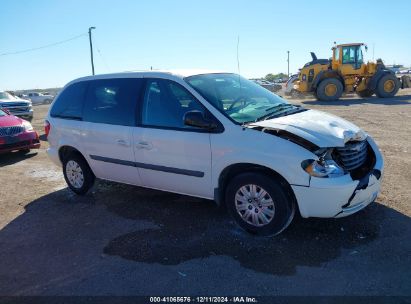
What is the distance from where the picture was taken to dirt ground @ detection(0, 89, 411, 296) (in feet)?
10.6

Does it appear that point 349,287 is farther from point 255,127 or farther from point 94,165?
point 94,165

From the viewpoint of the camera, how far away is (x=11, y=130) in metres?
8.82

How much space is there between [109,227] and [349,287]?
2802mm

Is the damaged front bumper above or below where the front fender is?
below

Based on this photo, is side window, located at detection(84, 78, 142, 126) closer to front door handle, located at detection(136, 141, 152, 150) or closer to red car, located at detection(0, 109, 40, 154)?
front door handle, located at detection(136, 141, 152, 150)

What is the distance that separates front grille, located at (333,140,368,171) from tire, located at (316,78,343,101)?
56.2 feet

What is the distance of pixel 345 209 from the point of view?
146 inches

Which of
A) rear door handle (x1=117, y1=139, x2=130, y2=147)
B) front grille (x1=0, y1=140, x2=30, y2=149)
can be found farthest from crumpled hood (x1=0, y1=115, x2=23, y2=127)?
rear door handle (x1=117, y1=139, x2=130, y2=147)

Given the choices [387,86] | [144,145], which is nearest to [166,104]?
[144,145]

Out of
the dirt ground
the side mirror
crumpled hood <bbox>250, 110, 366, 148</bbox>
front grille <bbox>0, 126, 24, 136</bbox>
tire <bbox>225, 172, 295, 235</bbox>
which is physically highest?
the side mirror

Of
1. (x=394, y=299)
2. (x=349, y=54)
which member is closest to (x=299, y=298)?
(x=394, y=299)

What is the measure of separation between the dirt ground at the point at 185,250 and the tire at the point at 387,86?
16.4 metres

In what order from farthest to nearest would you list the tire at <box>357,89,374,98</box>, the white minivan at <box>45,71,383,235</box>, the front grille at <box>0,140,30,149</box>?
the tire at <box>357,89,374,98</box> → the front grille at <box>0,140,30,149</box> → the white minivan at <box>45,71,383,235</box>

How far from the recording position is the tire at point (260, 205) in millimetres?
3816
